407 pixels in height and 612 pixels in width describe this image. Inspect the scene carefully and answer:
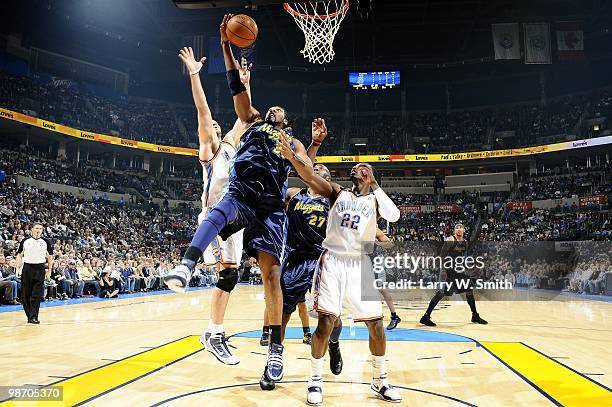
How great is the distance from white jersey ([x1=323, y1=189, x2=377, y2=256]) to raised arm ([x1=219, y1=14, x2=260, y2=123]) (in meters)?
1.02

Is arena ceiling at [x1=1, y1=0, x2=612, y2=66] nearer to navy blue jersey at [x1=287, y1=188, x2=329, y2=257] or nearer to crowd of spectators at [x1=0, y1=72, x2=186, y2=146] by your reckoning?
crowd of spectators at [x1=0, y1=72, x2=186, y2=146]

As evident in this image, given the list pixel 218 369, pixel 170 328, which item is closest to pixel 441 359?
pixel 218 369

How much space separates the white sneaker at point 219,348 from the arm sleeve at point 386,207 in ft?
5.40

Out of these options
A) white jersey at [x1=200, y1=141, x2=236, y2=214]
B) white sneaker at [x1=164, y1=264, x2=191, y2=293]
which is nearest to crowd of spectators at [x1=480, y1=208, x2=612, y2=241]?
white jersey at [x1=200, y1=141, x2=236, y2=214]

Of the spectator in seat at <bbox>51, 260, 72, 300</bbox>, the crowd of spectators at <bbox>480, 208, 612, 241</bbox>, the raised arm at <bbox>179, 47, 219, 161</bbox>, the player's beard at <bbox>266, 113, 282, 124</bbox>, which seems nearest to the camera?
the player's beard at <bbox>266, 113, 282, 124</bbox>

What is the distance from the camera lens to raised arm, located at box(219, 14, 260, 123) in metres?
3.82

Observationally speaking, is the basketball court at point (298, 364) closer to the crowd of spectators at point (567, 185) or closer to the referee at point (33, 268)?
the referee at point (33, 268)

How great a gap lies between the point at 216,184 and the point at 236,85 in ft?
3.46

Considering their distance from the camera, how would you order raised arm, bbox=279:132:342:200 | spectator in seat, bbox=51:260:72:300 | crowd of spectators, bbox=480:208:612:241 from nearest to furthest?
raised arm, bbox=279:132:342:200 → spectator in seat, bbox=51:260:72:300 → crowd of spectators, bbox=480:208:612:241

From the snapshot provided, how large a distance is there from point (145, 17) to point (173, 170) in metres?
10.3

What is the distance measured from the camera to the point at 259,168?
3787 millimetres

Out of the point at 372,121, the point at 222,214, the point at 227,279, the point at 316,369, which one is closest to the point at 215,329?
the point at 227,279

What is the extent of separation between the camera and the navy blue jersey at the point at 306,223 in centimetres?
542

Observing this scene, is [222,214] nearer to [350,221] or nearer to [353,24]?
[350,221]
